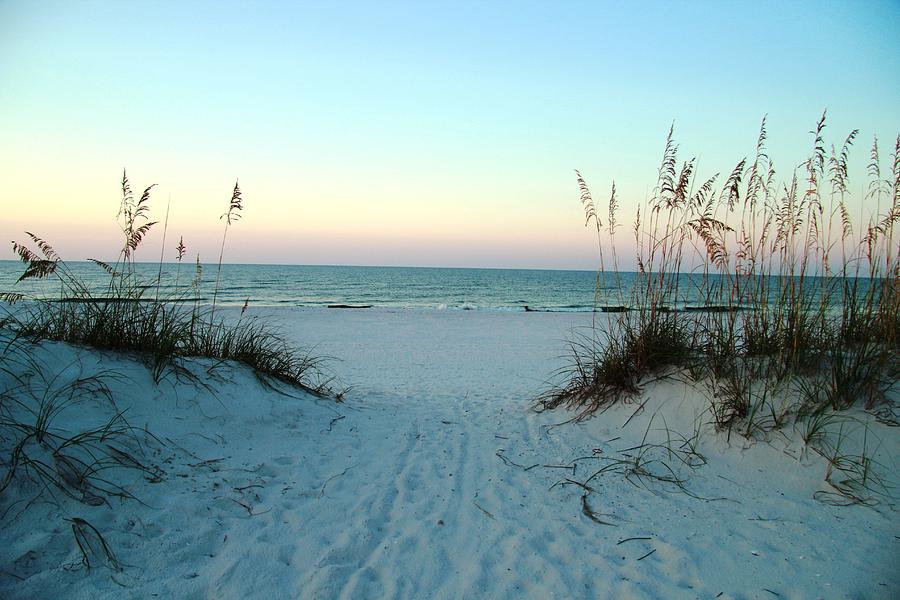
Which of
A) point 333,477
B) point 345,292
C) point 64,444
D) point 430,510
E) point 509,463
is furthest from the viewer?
point 345,292

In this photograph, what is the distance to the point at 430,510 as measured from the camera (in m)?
3.12

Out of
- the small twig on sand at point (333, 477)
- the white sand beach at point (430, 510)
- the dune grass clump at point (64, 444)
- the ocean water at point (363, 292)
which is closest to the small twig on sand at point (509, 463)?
the white sand beach at point (430, 510)

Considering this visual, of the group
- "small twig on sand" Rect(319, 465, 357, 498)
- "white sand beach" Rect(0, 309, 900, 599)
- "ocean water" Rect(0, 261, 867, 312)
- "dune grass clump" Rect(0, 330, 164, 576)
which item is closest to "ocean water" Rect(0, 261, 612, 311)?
"ocean water" Rect(0, 261, 867, 312)

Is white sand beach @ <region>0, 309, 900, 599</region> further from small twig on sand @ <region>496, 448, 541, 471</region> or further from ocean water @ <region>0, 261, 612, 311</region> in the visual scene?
ocean water @ <region>0, 261, 612, 311</region>

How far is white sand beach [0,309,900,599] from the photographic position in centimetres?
232

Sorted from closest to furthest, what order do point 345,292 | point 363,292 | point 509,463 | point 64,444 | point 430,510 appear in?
point 64,444, point 430,510, point 509,463, point 345,292, point 363,292

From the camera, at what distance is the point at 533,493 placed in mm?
3381

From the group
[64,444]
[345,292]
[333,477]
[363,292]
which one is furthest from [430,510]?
[363,292]

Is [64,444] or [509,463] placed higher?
[64,444]

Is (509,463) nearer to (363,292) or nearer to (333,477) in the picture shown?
(333,477)

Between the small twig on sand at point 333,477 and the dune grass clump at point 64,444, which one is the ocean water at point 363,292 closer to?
the dune grass clump at point 64,444

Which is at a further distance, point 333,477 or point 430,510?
point 333,477

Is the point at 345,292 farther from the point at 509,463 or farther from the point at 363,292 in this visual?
the point at 509,463

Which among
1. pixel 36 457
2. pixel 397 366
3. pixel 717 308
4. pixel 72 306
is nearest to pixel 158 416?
pixel 36 457
